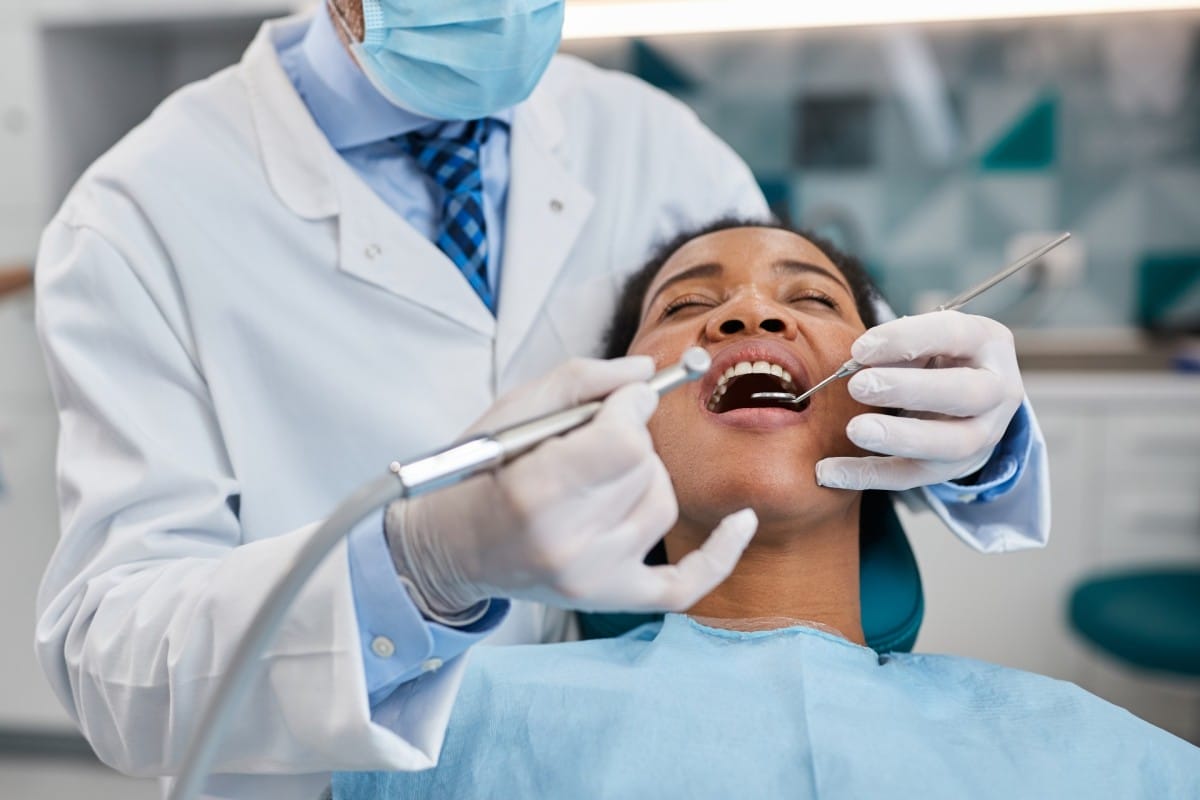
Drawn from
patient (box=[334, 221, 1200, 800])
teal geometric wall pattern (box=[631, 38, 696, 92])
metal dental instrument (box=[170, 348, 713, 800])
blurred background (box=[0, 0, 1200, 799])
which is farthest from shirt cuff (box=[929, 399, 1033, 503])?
teal geometric wall pattern (box=[631, 38, 696, 92])

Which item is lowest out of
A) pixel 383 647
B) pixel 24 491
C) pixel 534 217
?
pixel 24 491

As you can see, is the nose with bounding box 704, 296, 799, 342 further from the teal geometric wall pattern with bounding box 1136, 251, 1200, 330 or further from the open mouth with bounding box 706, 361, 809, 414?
the teal geometric wall pattern with bounding box 1136, 251, 1200, 330

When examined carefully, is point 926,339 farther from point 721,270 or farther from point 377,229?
point 377,229

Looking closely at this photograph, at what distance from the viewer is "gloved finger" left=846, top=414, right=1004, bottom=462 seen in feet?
3.46

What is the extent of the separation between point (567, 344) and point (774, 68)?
2.11 metres

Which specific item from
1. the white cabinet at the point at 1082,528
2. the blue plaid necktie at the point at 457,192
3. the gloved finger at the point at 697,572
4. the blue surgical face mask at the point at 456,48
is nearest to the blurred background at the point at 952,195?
the white cabinet at the point at 1082,528

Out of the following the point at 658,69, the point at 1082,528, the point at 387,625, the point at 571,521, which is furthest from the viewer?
the point at 658,69

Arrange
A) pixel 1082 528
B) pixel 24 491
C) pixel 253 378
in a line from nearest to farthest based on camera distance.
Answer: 1. pixel 253 378
2. pixel 1082 528
3. pixel 24 491

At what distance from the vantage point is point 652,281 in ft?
4.72

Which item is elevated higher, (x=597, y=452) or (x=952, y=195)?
(x=597, y=452)

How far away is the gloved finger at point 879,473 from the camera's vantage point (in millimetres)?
1134

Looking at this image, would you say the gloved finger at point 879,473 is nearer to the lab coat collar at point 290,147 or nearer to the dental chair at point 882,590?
the dental chair at point 882,590

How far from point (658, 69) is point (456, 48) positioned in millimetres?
2262

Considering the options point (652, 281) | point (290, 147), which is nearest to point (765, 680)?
point (652, 281)
